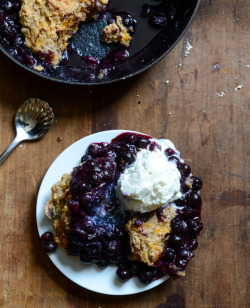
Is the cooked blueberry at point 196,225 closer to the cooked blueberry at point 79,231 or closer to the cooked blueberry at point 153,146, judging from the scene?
the cooked blueberry at point 153,146

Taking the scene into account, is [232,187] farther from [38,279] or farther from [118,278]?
[38,279]

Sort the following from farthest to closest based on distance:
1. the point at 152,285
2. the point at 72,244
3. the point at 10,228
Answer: the point at 10,228 → the point at 152,285 → the point at 72,244

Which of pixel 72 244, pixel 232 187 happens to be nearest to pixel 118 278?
pixel 72 244

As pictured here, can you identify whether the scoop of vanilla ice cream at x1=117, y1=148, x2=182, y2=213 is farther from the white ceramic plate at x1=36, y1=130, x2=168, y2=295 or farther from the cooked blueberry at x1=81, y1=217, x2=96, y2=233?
the white ceramic plate at x1=36, y1=130, x2=168, y2=295

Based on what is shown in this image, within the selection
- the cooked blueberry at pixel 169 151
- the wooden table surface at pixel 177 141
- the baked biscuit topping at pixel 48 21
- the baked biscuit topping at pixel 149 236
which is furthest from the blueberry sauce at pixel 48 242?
the baked biscuit topping at pixel 48 21

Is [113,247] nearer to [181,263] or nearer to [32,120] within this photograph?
[181,263]

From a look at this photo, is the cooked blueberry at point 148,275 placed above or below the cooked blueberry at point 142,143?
below
